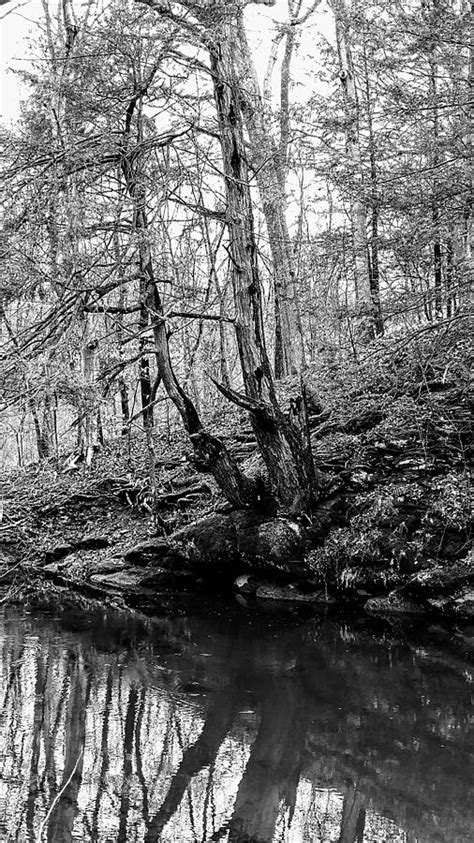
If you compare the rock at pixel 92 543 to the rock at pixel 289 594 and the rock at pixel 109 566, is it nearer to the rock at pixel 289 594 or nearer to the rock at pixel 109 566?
the rock at pixel 109 566

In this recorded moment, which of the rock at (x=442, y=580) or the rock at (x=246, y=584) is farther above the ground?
the rock at (x=442, y=580)

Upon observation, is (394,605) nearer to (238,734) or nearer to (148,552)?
(238,734)

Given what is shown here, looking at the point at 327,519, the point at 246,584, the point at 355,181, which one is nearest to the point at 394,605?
the point at 327,519

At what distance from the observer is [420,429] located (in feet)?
32.4

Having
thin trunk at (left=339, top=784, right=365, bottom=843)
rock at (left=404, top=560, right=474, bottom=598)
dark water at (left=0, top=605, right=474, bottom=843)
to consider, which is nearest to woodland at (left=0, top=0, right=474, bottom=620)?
rock at (left=404, top=560, right=474, bottom=598)

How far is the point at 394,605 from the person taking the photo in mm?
8961

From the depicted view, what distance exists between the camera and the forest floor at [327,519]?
893 centimetres

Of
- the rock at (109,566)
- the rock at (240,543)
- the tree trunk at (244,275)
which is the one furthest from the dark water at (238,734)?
the tree trunk at (244,275)

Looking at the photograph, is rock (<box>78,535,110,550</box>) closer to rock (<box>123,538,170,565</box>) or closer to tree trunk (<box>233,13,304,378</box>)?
rock (<box>123,538,170,565</box>)

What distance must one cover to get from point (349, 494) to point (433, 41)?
557cm

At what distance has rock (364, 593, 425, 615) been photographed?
8.82 m

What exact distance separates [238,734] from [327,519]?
4.33 metres

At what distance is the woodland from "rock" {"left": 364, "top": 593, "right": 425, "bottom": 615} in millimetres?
27

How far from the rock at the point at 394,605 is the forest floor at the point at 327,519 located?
2cm
